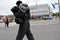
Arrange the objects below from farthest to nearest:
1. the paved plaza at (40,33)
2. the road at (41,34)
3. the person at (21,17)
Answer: the paved plaza at (40,33) → the road at (41,34) → the person at (21,17)

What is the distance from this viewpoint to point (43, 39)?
468 inches

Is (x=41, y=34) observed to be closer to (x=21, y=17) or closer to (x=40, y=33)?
(x=40, y=33)

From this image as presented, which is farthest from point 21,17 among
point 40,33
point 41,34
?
point 40,33

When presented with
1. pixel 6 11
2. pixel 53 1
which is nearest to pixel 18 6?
pixel 6 11

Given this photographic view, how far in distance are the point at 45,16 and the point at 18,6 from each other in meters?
33.3

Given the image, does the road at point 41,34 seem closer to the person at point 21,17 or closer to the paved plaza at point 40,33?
the paved plaza at point 40,33

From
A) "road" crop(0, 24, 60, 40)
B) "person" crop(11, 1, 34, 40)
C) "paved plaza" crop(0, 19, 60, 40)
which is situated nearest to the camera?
"person" crop(11, 1, 34, 40)

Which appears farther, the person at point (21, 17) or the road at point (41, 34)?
the road at point (41, 34)

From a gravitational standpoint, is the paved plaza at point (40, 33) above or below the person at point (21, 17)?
below

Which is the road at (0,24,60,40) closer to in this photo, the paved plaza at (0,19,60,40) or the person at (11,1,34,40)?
the paved plaza at (0,19,60,40)

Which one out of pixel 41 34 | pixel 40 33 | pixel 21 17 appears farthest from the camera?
pixel 40 33

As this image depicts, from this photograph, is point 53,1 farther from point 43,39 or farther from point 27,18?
point 27,18

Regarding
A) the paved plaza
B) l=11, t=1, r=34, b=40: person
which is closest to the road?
the paved plaza

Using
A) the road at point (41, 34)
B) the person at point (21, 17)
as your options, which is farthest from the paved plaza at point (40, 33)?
the person at point (21, 17)
